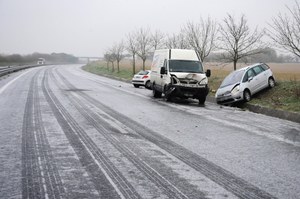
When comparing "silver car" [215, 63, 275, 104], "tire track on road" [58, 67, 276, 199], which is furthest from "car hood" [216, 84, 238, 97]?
"tire track on road" [58, 67, 276, 199]

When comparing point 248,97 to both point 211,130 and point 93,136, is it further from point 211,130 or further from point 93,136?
point 93,136

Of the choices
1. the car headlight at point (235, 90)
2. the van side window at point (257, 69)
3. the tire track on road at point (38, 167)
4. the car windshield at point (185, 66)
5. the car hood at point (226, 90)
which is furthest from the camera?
the car windshield at point (185, 66)

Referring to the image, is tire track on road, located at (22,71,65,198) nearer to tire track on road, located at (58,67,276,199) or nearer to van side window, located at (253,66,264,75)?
tire track on road, located at (58,67,276,199)

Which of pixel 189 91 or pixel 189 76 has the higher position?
pixel 189 76

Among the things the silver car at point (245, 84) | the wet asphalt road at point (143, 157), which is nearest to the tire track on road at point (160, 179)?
the wet asphalt road at point (143, 157)

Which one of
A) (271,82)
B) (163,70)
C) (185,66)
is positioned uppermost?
(185,66)

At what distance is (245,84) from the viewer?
16.4 meters

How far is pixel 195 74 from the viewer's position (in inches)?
673

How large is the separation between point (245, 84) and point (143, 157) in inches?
438

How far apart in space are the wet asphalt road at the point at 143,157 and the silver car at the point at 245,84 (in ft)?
17.1

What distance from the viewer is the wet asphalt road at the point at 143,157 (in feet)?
15.4

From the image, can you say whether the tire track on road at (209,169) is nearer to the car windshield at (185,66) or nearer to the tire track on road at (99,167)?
the tire track on road at (99,167)

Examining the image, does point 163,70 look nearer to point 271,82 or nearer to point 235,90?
point 235,90

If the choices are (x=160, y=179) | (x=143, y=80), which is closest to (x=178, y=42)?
(x=143, y=80)
